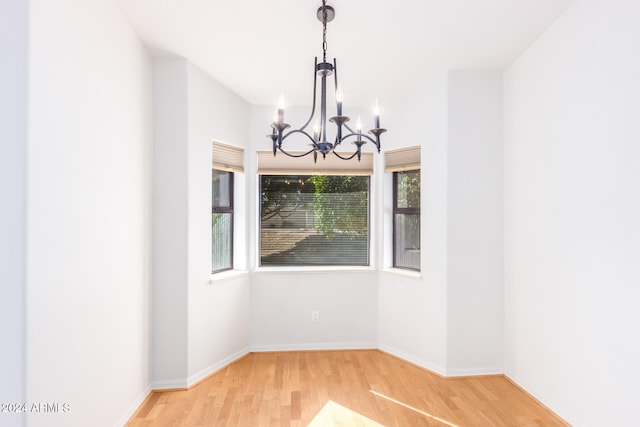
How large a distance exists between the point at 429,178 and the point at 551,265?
1.15 meters

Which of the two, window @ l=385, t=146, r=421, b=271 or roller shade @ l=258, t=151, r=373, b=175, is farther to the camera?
roller shade @ l=258, t=151, r=373, b=175

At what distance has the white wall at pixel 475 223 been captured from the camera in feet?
9.36

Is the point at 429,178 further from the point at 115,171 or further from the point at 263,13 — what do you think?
the point at 115,171

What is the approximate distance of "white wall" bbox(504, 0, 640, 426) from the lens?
5.76ft

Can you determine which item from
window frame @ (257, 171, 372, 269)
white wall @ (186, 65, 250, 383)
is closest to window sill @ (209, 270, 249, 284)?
white wall @ (186, 65, 250, 383)

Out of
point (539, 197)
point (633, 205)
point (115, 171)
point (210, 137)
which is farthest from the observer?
point (210, 137)

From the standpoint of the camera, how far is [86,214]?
69.9 inches

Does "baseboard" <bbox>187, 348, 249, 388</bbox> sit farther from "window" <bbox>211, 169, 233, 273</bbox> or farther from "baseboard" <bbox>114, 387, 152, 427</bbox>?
"window" <bbox>211, 169, 233, 273</bbox>

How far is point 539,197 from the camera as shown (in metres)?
2.44

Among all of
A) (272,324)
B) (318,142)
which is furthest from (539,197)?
(272,324)

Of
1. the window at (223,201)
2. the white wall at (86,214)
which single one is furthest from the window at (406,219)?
the white wall at (86,214)

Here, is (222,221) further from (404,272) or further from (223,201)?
(404,272)

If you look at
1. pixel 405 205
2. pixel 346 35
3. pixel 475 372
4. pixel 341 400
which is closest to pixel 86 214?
pixel 346 35

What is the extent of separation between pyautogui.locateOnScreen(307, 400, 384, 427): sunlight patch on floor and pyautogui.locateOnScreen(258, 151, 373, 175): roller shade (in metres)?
2.15
